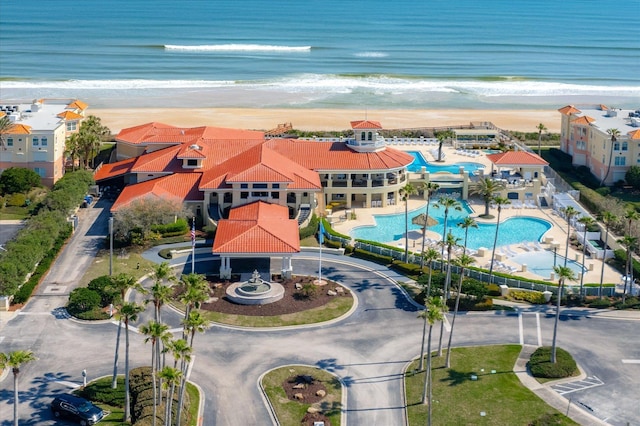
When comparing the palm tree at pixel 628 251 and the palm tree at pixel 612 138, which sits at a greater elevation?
the palm tree at pixel 612 138

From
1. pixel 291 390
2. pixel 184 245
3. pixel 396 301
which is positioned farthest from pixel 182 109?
pixel 291 390

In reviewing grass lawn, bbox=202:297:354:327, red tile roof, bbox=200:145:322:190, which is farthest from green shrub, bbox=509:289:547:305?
red tile roof, bbox=200:145:322:190

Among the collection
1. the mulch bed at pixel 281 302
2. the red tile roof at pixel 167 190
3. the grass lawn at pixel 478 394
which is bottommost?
the grass lawn at pixel 478 394

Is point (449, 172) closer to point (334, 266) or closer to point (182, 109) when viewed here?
point (334, 266)

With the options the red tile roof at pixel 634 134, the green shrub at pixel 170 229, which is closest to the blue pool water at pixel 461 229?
the green shrub at pixel 170 229

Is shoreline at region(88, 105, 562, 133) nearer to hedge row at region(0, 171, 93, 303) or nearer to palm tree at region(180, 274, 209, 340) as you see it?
hedge row at region(0, 171, 93, 303)

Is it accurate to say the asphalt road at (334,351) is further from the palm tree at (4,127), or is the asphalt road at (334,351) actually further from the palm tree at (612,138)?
the palm tree at (612,138)
